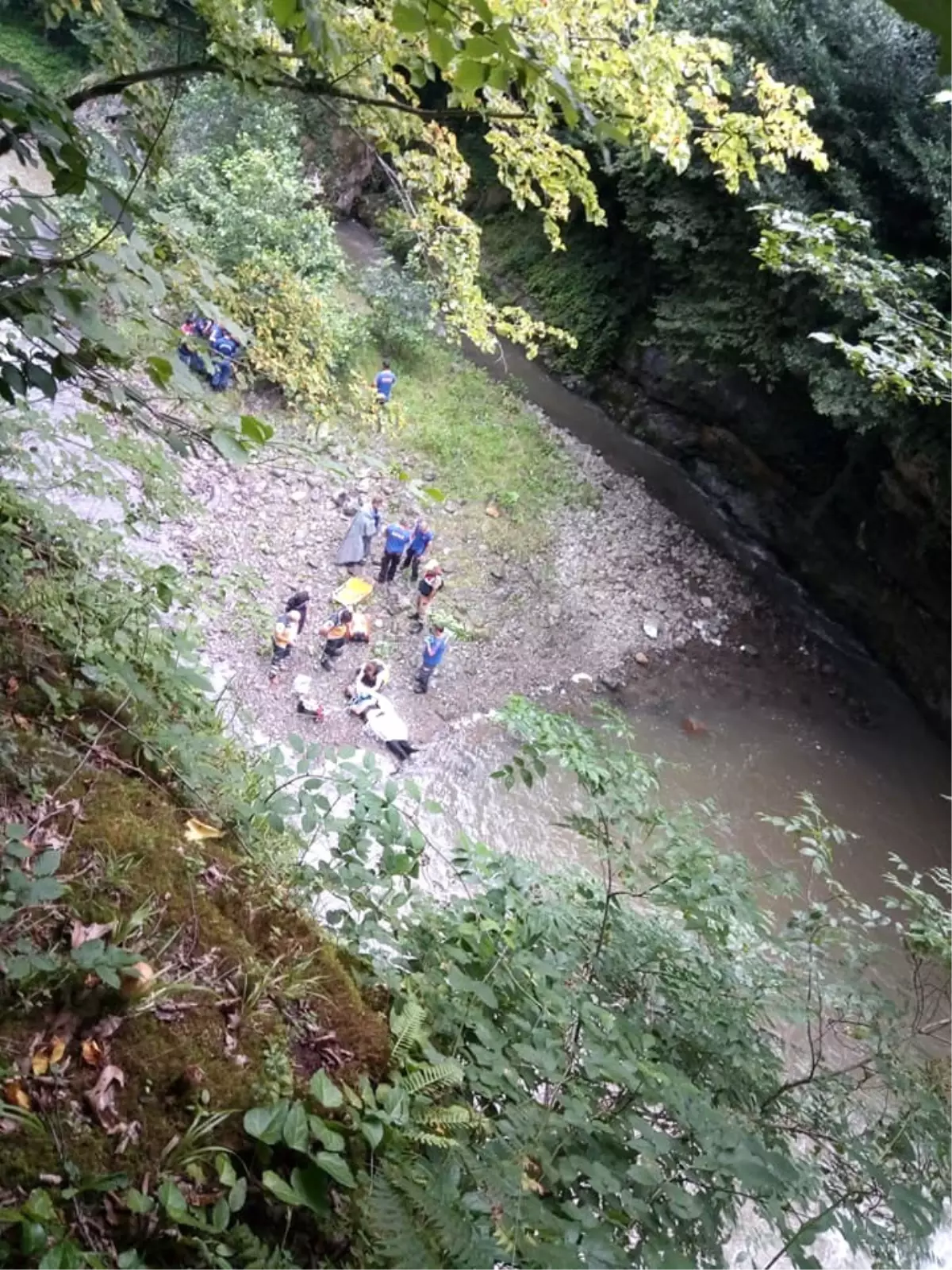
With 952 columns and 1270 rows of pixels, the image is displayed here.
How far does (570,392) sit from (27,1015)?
12.3 metres

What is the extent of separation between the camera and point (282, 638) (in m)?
6.77

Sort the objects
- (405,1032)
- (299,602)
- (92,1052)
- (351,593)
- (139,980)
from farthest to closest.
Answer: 1. (351,593)
2. (299,602)
3. (405,1032)
4. (139,980)
5. (92,1052)

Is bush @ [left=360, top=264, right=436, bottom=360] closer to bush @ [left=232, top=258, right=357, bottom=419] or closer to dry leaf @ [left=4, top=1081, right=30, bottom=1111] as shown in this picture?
bush @ [left=232, top=258, right=357, bottom=419]

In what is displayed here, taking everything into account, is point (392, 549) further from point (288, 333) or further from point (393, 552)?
point (288, 333)

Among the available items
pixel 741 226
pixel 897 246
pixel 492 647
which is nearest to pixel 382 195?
pixel 741 226

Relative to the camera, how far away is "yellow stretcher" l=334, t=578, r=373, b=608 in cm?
782

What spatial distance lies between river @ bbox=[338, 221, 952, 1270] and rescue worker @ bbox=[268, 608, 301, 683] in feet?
4.86

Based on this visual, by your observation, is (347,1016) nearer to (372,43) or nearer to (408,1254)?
(408,1254)

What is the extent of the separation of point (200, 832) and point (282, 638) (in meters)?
4.80

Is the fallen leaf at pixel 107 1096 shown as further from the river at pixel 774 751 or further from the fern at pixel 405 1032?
the river at pixel 774 751

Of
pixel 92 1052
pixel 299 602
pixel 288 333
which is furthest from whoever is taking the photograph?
pixel 299 602

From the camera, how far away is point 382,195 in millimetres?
13086

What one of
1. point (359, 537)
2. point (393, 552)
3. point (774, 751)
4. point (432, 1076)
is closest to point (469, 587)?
point (393, 552)

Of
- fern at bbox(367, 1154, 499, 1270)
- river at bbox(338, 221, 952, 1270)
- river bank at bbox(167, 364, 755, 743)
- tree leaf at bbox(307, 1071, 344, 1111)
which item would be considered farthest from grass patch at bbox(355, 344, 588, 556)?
fern at bbox(367, 1154, 499, 1270)
